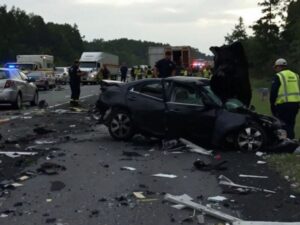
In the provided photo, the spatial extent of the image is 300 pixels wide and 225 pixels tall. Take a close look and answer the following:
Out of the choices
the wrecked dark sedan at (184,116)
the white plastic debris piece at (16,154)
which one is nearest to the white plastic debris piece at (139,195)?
the white plastic debris piece at (16,154)

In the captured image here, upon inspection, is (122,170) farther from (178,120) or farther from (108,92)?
(108,92)

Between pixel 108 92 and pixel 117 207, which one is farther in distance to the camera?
pixel 108 92

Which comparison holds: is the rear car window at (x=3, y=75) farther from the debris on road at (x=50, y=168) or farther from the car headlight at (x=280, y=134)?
the car headlight at (x=280, y=134)

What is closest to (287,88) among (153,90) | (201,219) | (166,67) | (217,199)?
(153,90)

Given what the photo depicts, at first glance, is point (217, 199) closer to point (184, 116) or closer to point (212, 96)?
point (184, 116)

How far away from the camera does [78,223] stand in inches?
250

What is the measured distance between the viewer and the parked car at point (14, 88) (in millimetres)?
21594

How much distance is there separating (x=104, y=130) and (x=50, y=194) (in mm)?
7352

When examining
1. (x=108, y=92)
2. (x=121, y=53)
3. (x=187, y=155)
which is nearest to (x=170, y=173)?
(x=187, y=155)

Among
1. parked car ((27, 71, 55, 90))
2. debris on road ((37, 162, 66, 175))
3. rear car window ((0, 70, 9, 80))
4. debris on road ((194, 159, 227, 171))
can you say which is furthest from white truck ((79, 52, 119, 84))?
debris on road ((194, 159, 227, 171))

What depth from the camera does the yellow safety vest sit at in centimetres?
1199

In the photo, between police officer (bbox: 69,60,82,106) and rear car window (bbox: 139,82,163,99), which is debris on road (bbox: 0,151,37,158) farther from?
police officer (bbox: 69,60,82,106)

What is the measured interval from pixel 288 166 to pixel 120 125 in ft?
13.7

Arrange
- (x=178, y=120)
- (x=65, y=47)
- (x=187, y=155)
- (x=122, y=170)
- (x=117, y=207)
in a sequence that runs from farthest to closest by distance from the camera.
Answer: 1. (x=65, y=47)
2. (x=178, y=120)
3. (x=187, y=155)
4. (x=122, y=170)
5. (x=117, y=207)
